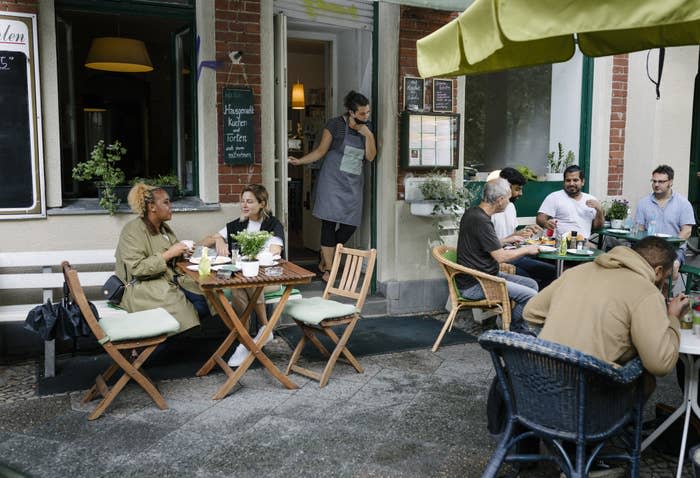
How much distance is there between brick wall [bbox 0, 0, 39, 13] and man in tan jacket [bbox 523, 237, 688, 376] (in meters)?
4.40

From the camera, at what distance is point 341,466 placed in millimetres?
3637

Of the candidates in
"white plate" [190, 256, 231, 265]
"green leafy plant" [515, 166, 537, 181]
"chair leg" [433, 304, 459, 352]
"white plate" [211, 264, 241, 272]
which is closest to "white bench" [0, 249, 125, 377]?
"white plate" [190, 256, 231, 265]

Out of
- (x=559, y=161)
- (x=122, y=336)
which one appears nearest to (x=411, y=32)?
(x=559, y=161)

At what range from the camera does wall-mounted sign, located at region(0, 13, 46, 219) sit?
527 centimetres

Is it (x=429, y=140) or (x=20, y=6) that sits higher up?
(x=20, y=6)

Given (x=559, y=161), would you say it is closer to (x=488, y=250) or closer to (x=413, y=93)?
(x=413, y=93)

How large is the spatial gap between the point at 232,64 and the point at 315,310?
236cm

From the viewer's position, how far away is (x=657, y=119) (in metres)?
8.04

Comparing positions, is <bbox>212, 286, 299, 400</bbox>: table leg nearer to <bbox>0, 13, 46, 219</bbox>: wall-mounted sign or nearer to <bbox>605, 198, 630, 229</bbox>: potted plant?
<bbox>0, 13, 46, 219</bbox>: wall-mounted sign

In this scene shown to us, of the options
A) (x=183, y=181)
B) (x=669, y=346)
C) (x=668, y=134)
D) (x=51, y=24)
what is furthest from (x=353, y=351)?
(x=668, y=134)

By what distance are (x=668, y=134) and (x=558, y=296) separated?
19.2 ft

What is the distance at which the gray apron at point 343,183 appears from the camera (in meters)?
6.81

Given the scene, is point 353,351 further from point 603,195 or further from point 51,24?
point 603,195

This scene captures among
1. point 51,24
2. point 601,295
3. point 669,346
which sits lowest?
point 669,346
